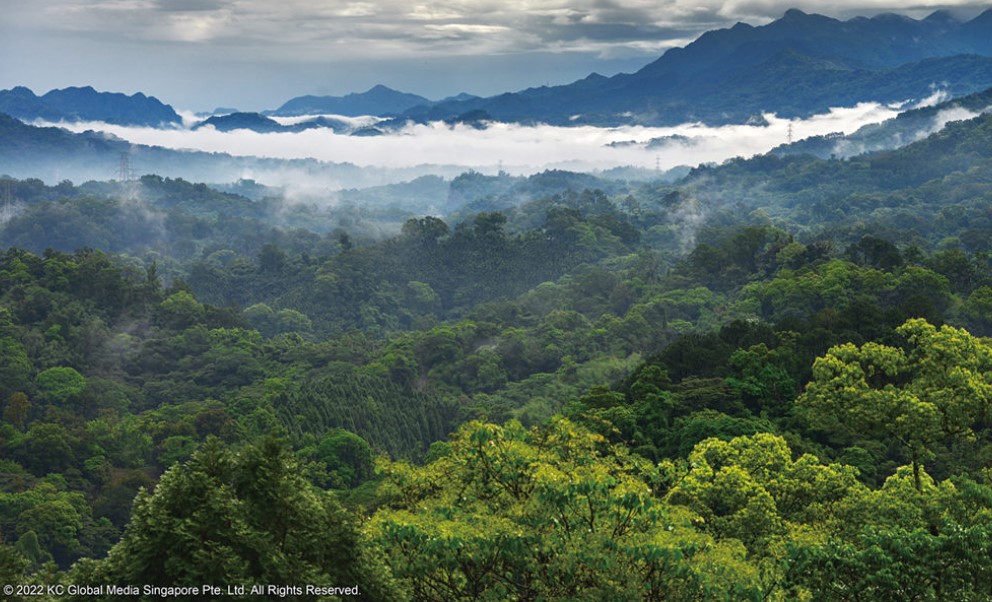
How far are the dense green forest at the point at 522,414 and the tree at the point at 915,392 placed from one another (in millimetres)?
62

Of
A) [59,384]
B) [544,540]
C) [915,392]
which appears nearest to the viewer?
[544,540]

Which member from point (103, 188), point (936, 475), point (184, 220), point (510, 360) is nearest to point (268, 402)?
point (510, 360)

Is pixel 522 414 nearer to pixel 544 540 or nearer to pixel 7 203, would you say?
pixel 544 540

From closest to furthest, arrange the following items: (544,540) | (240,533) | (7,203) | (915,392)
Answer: (240,533), (544,540), (915,392), (7,203)

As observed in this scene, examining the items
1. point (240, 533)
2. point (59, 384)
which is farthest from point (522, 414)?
point (240, 533)

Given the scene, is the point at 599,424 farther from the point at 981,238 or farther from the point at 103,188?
the point at 103,188

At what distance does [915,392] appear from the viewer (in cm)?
2020

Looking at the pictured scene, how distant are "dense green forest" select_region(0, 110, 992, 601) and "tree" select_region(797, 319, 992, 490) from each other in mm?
62

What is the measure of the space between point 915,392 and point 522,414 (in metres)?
29.9

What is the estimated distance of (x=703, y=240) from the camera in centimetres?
10894

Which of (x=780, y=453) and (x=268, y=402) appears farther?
(x=268, y=402)

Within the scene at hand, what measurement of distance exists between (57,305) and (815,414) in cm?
5457

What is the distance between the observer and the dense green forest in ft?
40.3

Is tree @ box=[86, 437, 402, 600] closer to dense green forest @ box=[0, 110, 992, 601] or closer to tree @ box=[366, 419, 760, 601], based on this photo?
dense green forest @ box=[0, 110, 992, 601]
